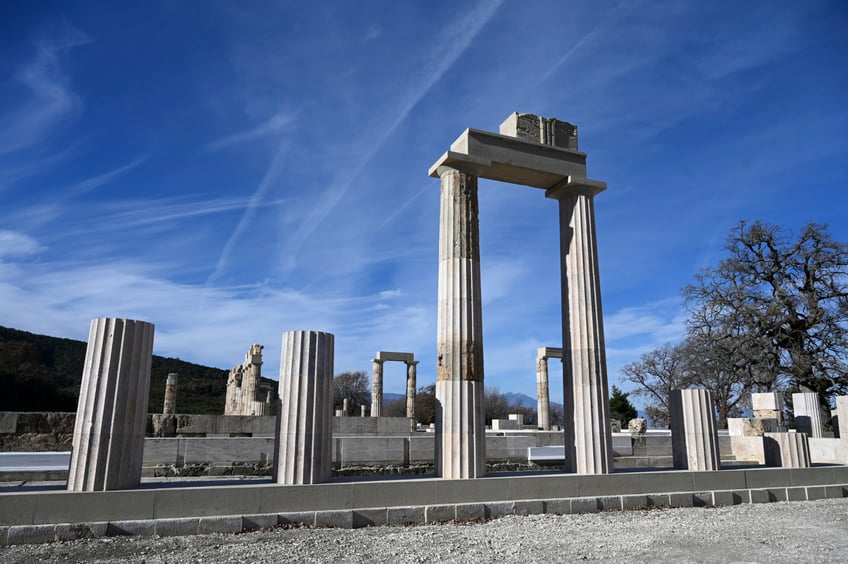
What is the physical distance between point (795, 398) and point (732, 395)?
11.5 meters

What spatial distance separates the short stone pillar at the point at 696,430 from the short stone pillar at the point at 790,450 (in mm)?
2386

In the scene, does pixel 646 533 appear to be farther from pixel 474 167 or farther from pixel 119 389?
pixel 119 389

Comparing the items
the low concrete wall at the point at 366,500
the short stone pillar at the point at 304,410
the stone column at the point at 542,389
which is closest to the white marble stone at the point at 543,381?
the stone column at the point at 542,389

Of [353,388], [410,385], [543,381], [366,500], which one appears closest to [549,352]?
[543,381]

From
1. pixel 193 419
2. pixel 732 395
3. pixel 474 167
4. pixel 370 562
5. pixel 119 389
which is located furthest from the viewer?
pixel 732 395

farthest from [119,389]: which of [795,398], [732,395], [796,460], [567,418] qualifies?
[732,395]

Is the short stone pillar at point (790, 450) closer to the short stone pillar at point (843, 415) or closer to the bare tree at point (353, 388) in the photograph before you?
the short stone pillar at point (843, 415)

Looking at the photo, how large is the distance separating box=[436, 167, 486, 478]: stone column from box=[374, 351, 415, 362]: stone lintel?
24.3 metres

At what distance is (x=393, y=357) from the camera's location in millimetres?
35000

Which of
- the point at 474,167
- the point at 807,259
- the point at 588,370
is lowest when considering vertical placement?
the point at 588,370

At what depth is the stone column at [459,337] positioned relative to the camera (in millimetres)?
10172

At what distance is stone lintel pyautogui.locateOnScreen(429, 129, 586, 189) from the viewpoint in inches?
448

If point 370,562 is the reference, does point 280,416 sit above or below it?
above

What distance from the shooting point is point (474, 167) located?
1146 centimetres
